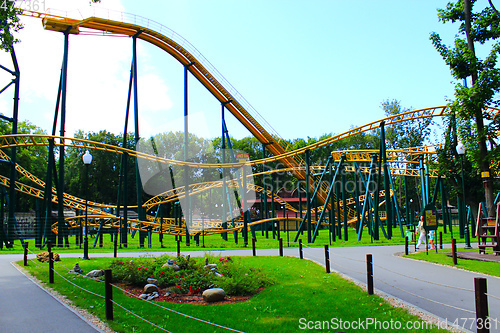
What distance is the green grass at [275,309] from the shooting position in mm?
6250

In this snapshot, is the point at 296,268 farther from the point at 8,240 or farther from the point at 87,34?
the point at 87,34

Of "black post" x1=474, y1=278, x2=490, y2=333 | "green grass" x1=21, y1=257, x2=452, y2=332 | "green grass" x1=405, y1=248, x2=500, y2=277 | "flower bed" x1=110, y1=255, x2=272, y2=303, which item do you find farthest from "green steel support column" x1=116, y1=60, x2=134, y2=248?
"black post" x1=474, y1=278, x2=490, y2=333

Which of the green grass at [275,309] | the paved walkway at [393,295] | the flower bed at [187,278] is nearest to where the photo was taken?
the green grass at [275,309]

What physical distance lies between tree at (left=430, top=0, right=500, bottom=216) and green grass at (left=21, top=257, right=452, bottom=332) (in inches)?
436

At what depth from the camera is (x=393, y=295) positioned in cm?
818

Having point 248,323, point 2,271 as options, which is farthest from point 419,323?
point 2,271

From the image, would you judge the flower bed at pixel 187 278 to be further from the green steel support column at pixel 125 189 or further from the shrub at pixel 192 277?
the green steel support column at pixel 125 189

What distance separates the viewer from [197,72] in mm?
30328

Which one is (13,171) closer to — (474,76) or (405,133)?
(474,76)

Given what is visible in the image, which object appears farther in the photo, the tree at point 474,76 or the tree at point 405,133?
the tree at point 405,133

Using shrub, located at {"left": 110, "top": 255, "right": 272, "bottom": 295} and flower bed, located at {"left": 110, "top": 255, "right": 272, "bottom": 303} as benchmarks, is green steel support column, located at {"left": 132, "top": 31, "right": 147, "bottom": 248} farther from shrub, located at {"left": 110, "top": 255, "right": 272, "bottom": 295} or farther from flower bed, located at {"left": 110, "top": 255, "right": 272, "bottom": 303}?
shrub, located at {"left": 110, "top": 255, "right": 272, "bottom": 295}

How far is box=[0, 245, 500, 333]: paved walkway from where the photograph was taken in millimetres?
6558

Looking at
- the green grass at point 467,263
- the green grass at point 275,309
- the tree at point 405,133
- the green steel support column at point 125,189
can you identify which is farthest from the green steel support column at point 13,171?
the tree at point 405,133

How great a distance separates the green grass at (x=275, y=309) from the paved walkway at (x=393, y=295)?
546 mm
